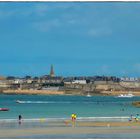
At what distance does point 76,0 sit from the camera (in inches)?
827

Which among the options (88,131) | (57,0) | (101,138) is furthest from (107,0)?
(88,131)

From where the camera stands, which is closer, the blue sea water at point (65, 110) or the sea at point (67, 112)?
the sea at point (67, 112)

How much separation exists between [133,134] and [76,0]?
35.8 ft

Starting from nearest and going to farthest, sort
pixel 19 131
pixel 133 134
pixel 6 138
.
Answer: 1. pixel 6 138
2. pixel 133 134
3. pixel 19 131

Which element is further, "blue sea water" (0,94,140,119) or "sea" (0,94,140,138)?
"blue sea water" (0,94,140,119)

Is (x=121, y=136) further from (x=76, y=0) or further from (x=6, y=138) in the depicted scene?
(x=76, y=0)

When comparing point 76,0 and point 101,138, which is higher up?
point 76,0

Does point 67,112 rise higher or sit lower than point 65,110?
lower

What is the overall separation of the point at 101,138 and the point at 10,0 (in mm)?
9144

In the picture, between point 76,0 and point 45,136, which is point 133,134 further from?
point 76,0

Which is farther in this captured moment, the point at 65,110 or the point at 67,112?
the point at 65,110

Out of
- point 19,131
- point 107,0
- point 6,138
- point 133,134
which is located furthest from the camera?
point 19,131

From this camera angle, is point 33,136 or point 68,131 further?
point 68,131

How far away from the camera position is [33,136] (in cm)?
2916
